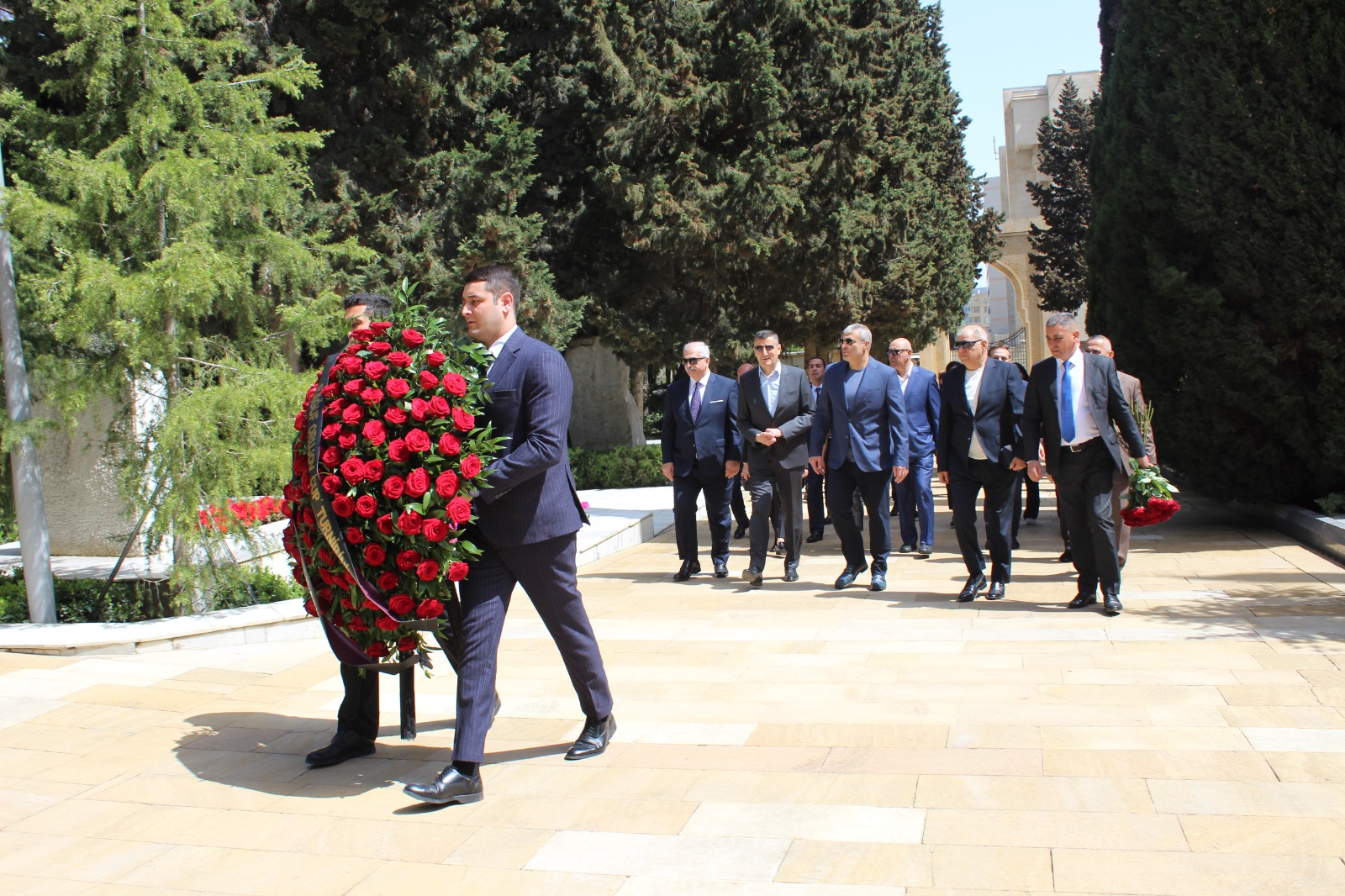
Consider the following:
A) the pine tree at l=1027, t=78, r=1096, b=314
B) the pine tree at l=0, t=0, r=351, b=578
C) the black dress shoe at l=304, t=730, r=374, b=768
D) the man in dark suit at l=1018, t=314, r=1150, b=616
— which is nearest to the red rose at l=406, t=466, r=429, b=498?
the black dress shoe at l=304, t=730, r=374, b=768

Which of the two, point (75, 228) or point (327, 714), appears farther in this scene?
point (75, 228)

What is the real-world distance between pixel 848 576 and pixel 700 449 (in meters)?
1.51

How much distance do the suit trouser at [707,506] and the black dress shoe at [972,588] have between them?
2060 millimetres

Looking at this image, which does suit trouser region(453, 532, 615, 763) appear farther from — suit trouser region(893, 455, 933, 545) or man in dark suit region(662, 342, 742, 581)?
suit trouser region(893, 455, 933, 545)

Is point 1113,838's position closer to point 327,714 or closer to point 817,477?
point 327,714

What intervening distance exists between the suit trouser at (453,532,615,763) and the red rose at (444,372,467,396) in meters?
0.64

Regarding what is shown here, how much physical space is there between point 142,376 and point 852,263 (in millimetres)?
11255

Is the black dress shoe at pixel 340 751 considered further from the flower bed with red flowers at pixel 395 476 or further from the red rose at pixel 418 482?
the red rose at pixel 418 482

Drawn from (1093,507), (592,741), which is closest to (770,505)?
(1093,507)

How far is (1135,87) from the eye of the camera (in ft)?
37.9

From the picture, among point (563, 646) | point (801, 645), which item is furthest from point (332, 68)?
point (563, 646)

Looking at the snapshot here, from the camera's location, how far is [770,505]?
8977 mm

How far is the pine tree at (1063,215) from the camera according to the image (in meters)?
24.6

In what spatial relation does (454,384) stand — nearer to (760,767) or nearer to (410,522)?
(410,522)
